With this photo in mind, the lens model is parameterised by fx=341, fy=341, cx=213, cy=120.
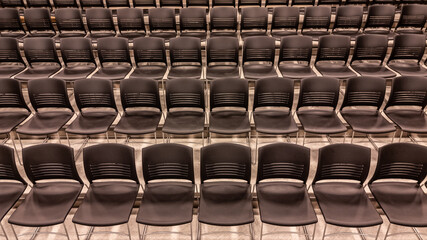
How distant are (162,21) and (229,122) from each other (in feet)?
7.92

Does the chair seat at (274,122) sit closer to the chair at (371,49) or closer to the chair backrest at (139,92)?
the chair backrest at (139,92)

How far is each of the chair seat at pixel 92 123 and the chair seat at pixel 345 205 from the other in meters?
2.20

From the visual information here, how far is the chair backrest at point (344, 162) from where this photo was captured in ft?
9.21

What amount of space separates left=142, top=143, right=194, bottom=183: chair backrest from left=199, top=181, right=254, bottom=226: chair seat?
0.22 m

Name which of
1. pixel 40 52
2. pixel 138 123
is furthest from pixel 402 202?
pixel 40 52

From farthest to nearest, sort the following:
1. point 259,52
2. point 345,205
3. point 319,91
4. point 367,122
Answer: point 259,52 → point 319,91 → point 367,122 → point 345,205

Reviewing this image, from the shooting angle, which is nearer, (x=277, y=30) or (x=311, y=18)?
(x=311, y=18)

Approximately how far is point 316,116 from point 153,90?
Answer: 5.91 feet

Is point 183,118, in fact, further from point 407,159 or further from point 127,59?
point 407,159

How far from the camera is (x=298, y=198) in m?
2.80

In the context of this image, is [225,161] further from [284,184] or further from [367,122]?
[367,122]

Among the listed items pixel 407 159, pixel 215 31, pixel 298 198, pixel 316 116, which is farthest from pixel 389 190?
pixel 215 31

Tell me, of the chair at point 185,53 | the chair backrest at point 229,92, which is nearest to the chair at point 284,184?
the chair backrest at point 229,92

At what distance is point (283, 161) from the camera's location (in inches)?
113
